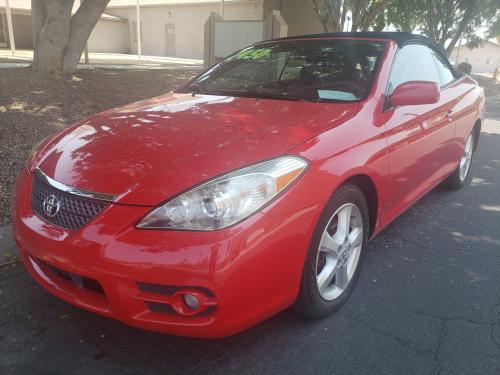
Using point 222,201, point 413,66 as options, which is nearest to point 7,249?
point 222,201

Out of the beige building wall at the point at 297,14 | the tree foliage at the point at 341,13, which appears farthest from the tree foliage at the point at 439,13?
the tree foliage at the point at 341,13

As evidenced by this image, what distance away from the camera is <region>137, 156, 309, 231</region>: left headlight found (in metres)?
1.84

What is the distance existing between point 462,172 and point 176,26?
2829 cm

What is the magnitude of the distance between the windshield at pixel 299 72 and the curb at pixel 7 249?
1.72 m

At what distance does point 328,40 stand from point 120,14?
112 ft

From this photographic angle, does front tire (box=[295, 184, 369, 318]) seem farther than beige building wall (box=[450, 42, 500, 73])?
No

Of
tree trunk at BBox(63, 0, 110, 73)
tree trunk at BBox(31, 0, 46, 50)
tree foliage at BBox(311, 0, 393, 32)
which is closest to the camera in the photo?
tree trunk at BBox(31, 0, 46, 50)

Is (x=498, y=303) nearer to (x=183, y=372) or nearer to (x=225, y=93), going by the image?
(x=183, y=372)

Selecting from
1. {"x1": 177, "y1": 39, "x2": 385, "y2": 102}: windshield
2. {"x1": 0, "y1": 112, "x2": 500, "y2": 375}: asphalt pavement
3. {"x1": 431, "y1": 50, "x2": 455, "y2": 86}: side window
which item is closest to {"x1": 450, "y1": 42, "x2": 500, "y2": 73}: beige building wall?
{"x1": 431, "y1": 50, "x2": 455, "y2": 86}: side window

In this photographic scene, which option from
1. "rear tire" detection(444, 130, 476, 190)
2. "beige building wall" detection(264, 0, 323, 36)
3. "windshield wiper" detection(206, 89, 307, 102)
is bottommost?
"rear tire" detection(444, 130, 476, 190)

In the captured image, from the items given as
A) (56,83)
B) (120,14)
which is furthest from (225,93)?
(120,14)

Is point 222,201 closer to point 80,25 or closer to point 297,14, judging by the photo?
point 80,25

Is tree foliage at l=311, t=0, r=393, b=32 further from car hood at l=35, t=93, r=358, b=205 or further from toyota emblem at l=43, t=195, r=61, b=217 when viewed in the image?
toyota emblem at l=43, t=195, r=61, b=217

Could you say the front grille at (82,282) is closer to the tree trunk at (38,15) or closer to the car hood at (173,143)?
the car hood at (173,143)
